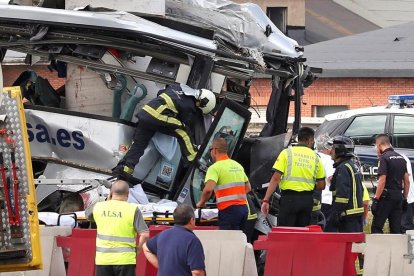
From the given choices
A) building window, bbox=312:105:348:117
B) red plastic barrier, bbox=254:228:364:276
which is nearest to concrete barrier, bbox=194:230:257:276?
red plastic barrier, bbox=254:228:364:276

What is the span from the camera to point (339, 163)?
14883 millimetres

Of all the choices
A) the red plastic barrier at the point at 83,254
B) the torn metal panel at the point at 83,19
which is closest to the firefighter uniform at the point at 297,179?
the red plastic barrier at the point at 83,254

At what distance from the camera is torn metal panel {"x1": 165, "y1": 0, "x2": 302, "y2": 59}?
16141mm

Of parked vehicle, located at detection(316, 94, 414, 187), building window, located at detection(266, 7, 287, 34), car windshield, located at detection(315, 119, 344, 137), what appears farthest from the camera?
building window, located at detection(266, 7, 287, 34)

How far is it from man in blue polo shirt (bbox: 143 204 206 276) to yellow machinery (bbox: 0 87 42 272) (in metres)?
1.01

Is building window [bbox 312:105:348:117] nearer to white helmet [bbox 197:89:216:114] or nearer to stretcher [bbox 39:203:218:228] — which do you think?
white helmet [bbox 197:89:216:114]

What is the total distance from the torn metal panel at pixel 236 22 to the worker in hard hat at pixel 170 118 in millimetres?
1486

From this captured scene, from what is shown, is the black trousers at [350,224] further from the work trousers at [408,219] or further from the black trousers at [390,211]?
the work trousers at [408,219]

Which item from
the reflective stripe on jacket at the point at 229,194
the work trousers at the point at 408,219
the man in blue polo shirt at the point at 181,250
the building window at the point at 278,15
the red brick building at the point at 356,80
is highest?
the building window at the point at 278,15

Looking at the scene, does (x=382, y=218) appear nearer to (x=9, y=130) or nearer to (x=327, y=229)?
(x=327, y=229)

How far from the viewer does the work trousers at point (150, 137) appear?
1445 centimetres

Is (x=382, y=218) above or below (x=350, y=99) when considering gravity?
below

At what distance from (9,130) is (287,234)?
4.09 metres

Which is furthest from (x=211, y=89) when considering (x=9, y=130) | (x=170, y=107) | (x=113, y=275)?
(x=9, y=130)
